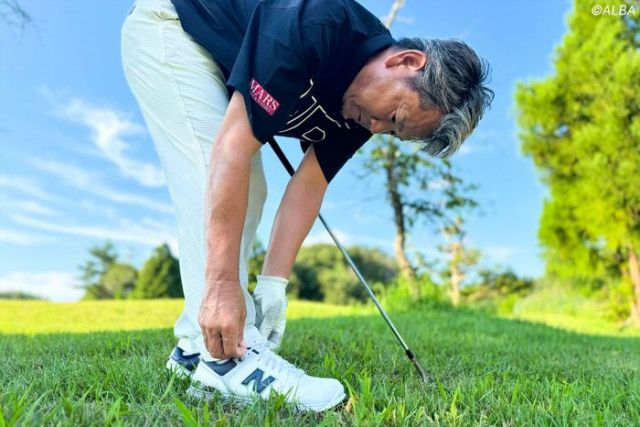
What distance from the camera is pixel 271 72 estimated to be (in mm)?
1302

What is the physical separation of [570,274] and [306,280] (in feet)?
42.2

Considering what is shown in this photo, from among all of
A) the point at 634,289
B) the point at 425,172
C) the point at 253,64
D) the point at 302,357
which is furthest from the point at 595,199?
the point at 253,64

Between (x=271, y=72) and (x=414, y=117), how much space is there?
1.46 ft

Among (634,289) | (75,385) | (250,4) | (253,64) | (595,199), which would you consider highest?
(595,199)

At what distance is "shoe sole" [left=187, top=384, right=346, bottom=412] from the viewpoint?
1359 mm

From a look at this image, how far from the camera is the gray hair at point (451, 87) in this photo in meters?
1.49

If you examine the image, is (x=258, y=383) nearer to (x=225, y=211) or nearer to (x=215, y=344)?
(x=215, y=344)

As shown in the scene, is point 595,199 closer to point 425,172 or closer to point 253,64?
point 425,172

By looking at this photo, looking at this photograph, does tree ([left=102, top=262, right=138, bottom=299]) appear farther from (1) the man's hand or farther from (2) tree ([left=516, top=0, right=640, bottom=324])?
(1) the man's hand

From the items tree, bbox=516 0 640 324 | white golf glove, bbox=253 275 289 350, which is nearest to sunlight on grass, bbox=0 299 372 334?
tree, bbox=516 0 640 324

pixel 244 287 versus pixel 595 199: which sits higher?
pixel 595 199

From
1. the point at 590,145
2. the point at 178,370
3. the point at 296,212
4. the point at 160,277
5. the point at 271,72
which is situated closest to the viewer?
the point at 271,72

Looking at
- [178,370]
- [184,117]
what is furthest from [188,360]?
[184,117]

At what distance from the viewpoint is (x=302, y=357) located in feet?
7.32
